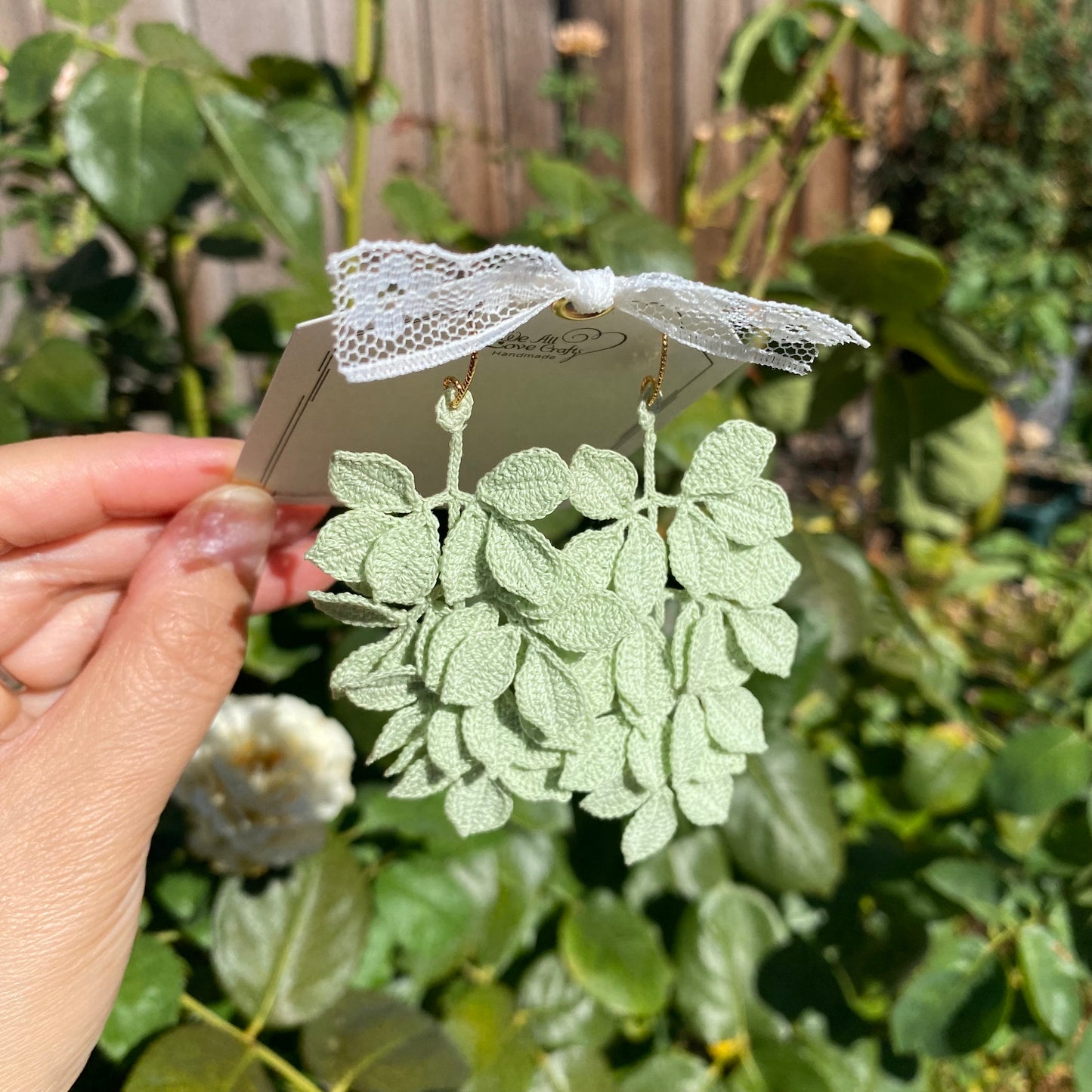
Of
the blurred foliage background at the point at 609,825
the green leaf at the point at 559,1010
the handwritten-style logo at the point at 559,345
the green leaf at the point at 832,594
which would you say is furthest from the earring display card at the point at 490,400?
the green leaf at the point at 559,1010

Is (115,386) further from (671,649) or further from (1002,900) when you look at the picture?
(1002,900)

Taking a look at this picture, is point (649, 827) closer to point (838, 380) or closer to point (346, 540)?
point (346, 540)

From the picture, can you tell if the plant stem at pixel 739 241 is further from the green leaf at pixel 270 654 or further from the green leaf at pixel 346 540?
the green leaf at pixel 346 540

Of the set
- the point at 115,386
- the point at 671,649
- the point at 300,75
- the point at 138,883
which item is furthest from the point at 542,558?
the point at 115,386

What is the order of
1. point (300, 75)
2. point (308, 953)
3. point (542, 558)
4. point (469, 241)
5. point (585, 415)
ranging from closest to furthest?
point (542, 558)
point (585, 415)
point (308, 953)
point (300, 75)
point (469, 241)

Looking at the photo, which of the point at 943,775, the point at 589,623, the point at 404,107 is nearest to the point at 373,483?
the point at 589,623

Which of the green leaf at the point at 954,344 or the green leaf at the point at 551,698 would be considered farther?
the green leaf at the point at 954,344
